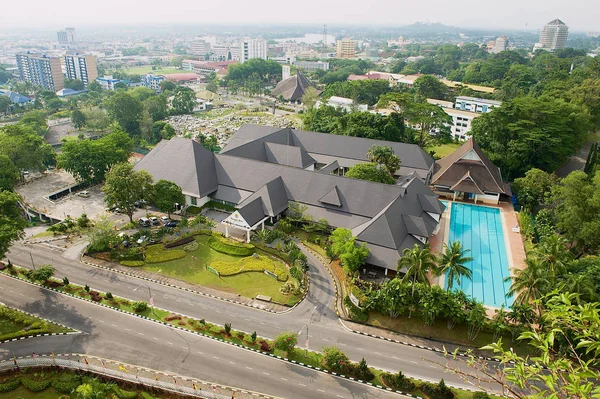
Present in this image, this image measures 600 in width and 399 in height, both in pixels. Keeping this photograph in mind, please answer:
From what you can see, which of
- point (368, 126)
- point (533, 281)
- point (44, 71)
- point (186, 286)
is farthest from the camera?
point (44, 71)

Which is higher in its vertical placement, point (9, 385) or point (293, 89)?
point (293, 89)

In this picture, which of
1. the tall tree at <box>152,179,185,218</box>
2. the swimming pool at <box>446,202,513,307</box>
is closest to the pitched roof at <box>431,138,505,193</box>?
the swimming pool at <box>446,202,513,307</box>

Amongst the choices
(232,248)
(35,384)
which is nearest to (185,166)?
(232,248)

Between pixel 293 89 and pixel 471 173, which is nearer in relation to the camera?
pixel 471 173

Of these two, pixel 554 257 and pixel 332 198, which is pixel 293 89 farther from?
pixel 554 257

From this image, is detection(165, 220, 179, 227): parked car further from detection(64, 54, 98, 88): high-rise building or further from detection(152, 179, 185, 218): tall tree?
detection(64, 54, 98, 88): high-rise building

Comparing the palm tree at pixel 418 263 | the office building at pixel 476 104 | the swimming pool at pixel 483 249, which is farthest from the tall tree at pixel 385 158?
the office building at pixel 476 104

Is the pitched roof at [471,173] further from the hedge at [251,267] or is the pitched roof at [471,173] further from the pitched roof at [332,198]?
the hedge at [251,267]

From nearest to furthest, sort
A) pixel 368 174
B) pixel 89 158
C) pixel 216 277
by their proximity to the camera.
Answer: pixel 216 277
pixel 368 174
pixel 89 158
